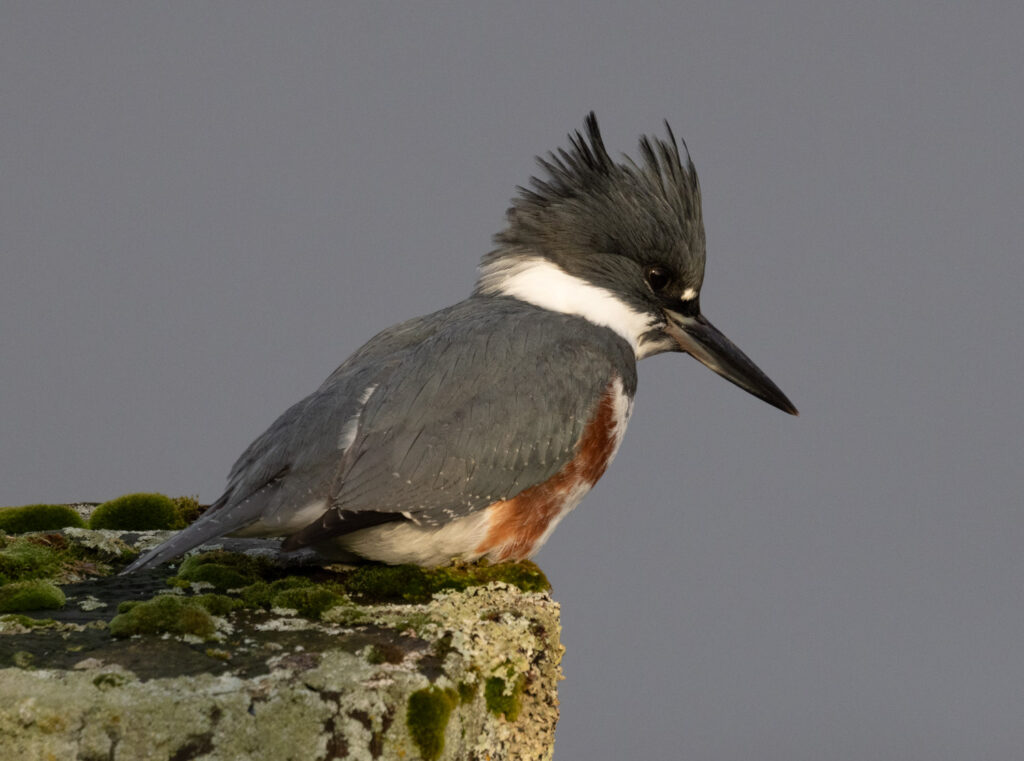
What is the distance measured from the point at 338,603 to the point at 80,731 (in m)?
1.12

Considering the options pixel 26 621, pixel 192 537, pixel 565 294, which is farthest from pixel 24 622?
pixel 565 294

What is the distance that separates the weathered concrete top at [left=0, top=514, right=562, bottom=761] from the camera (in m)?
3.56

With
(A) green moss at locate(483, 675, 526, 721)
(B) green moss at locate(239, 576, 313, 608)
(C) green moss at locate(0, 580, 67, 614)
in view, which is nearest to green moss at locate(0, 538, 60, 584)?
(C) green moss at locate(0, 580, 67, 614)

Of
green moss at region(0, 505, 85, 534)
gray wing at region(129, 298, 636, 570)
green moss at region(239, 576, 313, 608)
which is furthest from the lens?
green moss at region(0, 505, 85, 534)

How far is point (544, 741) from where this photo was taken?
177 inches

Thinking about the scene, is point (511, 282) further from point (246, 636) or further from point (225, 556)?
point (246, 636)

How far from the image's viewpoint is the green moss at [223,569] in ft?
15.4

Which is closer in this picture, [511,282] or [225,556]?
[225,556]

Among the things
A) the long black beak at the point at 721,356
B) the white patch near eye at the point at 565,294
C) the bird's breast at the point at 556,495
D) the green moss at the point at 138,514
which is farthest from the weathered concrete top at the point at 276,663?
the long black beak at the point at 721,356

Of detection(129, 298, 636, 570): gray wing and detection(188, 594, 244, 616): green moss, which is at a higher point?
detection(129, 298, 636, 570): gray wing

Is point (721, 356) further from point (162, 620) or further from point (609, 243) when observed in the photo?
point (162, 620)

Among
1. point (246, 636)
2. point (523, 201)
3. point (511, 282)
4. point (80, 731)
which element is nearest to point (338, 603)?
point (246, 636)

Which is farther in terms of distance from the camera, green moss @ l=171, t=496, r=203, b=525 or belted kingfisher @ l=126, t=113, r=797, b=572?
green moss @ l=171, t=496, r=203, b=525

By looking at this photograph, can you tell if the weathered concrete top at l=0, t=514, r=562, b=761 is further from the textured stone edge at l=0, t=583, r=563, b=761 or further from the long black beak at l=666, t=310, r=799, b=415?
the long black beak at l=666, t=310, r=799, b=415
